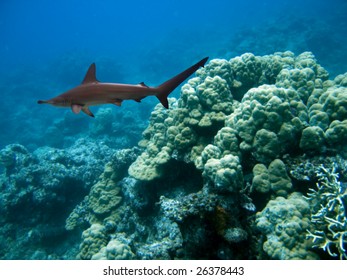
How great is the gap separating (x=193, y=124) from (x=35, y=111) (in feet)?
99.3

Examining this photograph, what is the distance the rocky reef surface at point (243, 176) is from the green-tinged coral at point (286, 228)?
2 cm

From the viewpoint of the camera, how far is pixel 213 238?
3.54 metres

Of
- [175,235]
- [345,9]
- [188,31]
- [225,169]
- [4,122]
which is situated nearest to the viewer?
[225,169]

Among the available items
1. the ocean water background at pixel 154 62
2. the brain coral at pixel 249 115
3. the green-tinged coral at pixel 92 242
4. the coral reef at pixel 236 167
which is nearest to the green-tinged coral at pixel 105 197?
the coral reef at pixel 236 167

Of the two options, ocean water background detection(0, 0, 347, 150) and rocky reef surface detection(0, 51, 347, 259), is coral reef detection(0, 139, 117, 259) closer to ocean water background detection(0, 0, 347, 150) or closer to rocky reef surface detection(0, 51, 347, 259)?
rocky reef surface detection(0, 51, 347, 259)

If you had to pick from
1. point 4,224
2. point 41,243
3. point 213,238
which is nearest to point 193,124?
point 213,238

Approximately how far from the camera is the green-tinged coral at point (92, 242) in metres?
6.18

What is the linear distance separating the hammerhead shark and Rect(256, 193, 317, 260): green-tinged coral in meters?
2.45

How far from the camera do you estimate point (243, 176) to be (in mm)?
5004

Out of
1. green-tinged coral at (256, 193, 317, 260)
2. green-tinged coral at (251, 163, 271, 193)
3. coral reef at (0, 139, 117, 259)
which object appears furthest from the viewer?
coral reef at (0, 139, 117, 259)

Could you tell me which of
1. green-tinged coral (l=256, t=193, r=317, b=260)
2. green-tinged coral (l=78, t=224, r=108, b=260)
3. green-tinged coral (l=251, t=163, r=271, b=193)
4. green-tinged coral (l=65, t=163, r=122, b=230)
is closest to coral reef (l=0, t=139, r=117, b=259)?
green-tinged coral (l=65, t=163, r=122, b=230)

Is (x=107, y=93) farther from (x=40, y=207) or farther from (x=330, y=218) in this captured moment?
(x=40, y=207)

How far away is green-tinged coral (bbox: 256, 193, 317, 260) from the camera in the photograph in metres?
3.38
